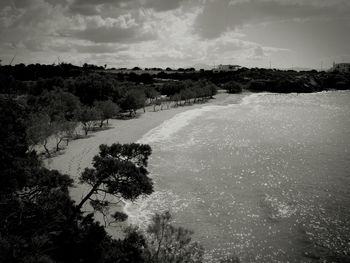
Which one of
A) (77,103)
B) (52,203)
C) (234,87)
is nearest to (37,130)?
(52,203)

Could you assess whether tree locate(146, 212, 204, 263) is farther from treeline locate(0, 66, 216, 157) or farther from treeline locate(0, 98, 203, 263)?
treeline locate(0, 66, 216, 157)

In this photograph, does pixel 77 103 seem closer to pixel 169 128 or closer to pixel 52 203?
pixel 169 128

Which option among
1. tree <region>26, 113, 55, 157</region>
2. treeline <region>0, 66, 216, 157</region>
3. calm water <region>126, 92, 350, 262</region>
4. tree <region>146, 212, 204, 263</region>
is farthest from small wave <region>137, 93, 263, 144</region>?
tree <region>146, 212, 204, 263</region>

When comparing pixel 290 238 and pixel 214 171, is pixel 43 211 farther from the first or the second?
pixel 214 171

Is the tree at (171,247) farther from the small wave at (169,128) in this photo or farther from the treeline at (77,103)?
the small wave at (169,128)

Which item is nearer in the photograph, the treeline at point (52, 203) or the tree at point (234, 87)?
the treeline at point (52, 203)

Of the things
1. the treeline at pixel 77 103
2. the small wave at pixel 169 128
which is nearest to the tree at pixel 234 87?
the treeline at pixel 77 103
